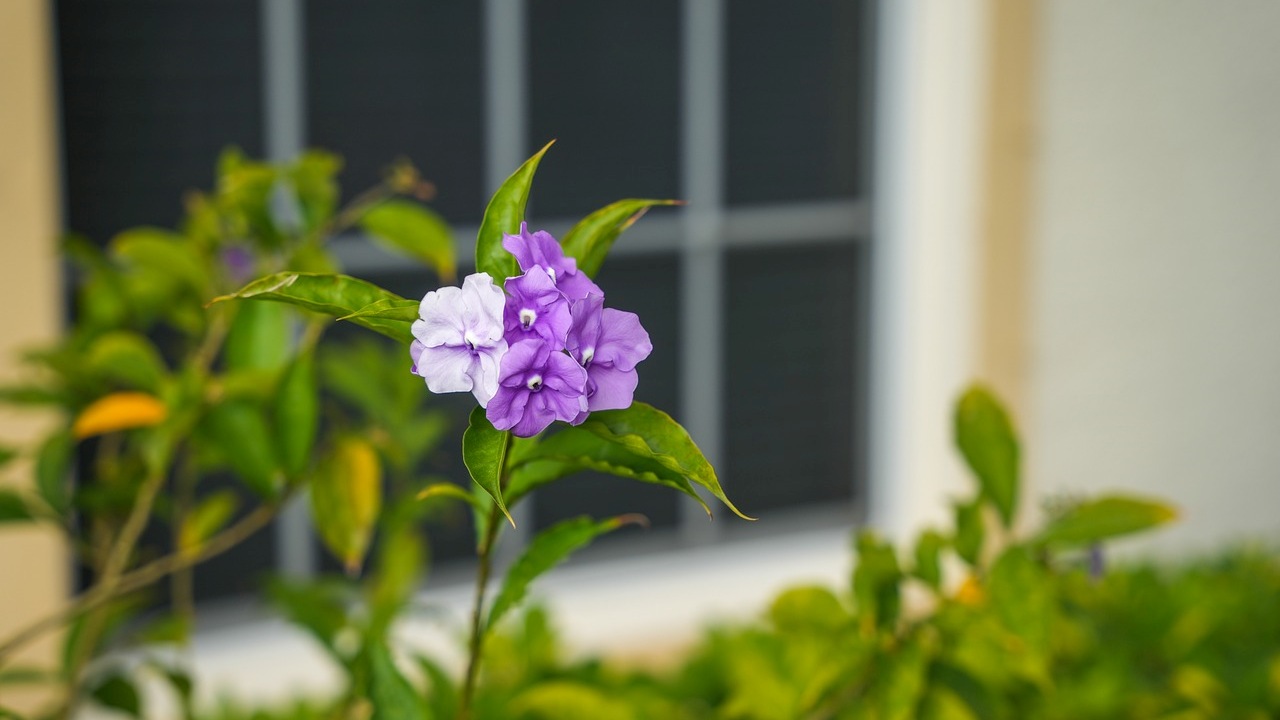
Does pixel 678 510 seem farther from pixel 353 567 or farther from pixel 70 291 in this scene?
pixel 353 567

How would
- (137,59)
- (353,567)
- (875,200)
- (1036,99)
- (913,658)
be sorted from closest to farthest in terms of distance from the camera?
(913,658), (353,567), (137,59), (1036,99), (875,200)

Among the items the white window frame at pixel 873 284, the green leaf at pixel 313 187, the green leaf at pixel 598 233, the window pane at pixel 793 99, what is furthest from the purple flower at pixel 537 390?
the window pane at pixel 793 99

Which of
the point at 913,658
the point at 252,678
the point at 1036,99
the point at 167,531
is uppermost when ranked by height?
the point at 1036,99

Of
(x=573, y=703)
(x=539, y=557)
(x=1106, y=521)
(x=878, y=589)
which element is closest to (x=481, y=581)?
(x=539, y=557)

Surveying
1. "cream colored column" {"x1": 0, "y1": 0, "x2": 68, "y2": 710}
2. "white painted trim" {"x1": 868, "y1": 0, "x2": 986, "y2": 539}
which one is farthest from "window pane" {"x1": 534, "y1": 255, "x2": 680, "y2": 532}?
"cream colored column" {"x1": 0, "y1": 0, "x2": 68, "y2": 710}

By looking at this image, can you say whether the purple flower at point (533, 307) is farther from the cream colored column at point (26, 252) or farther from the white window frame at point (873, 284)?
the white window frame at point (873, 284)

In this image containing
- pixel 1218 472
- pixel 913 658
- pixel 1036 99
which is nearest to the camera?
pixel 913 658

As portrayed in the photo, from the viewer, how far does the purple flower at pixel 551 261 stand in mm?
584

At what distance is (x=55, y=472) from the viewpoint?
43.9 inches

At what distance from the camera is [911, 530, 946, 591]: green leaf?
0.98 meters

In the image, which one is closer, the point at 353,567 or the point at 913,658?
the point at 913,658

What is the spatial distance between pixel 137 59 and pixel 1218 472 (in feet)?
9.60

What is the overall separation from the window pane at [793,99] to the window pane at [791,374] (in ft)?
0.57

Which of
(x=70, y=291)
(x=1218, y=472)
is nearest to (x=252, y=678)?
(x=70, y=291)
